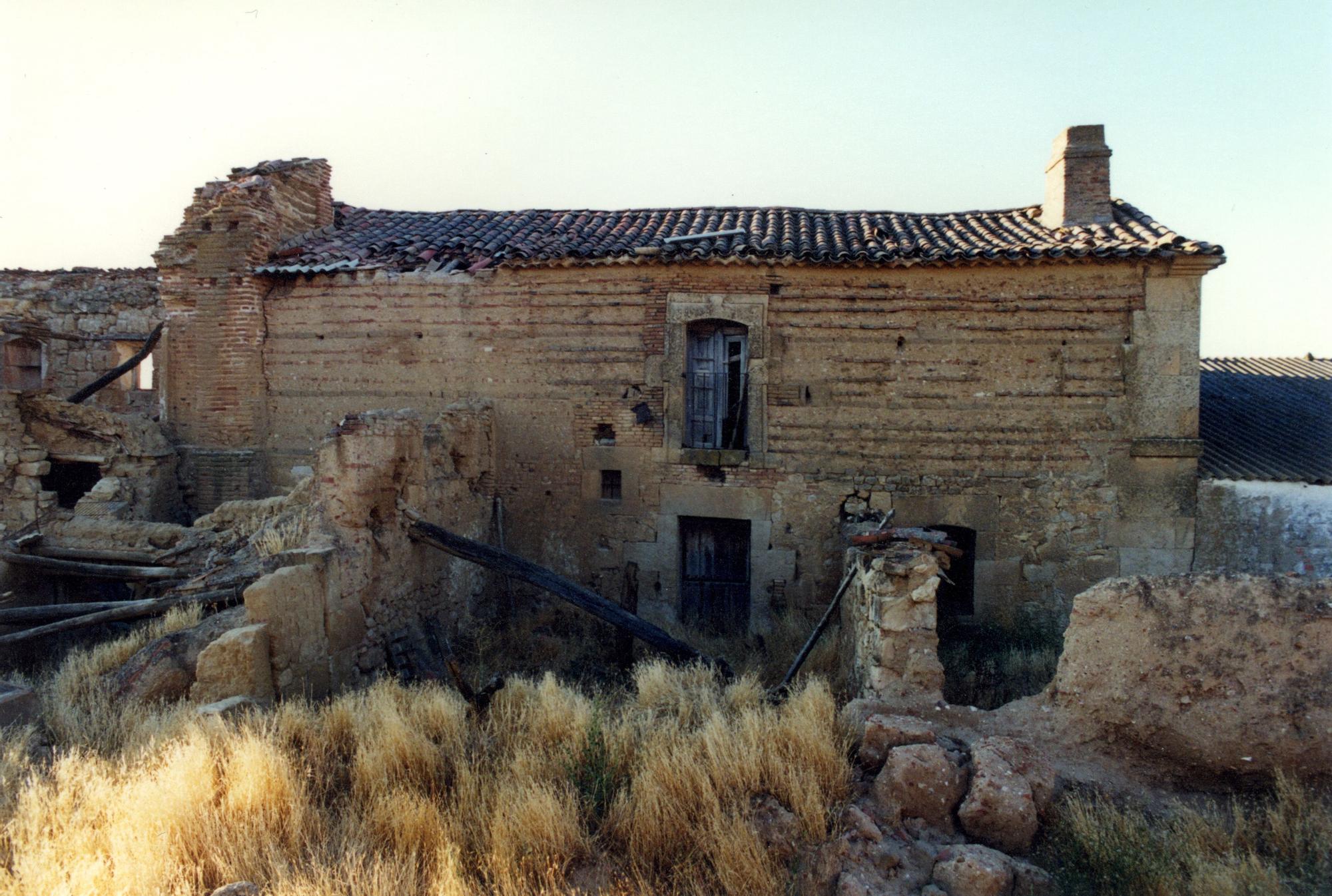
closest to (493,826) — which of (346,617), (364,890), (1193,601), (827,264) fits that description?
(364,890)

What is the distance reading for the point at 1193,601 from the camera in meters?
5.20

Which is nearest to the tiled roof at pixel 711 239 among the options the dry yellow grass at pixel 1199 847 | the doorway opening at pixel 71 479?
the doorway opening at pixel 71 479

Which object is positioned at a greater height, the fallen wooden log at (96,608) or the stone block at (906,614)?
the stone block at (906,614)

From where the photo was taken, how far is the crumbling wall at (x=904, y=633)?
6.00m

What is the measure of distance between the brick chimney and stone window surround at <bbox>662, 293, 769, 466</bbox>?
439 cm

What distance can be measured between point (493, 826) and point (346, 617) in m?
3.39

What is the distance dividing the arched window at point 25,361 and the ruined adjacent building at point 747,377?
12.4 feet

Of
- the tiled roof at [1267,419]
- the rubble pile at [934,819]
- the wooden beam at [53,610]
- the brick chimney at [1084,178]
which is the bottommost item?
the rubble pile at [934,819]

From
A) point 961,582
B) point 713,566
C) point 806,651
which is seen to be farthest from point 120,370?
point 961,582

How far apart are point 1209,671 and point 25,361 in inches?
657

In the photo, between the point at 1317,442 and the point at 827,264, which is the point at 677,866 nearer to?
the point at 827,264

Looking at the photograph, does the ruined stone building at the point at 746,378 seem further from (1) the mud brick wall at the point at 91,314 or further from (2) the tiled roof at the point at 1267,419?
(1) the mud brick wall at the point at 91,314

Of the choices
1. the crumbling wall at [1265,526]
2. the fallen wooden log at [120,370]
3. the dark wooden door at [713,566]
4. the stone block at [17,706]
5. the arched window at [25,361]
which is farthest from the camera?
the arched window at [25,361]

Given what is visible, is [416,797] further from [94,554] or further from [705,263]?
[705,263]
